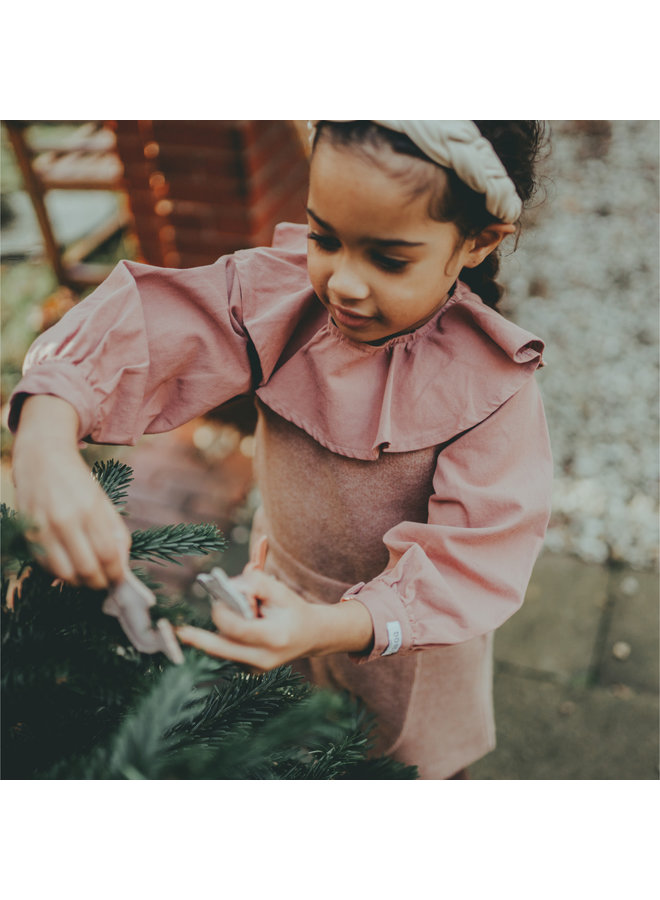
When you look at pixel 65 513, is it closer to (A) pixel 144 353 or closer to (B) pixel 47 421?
(B) pixel 47 421

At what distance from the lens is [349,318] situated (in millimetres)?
981

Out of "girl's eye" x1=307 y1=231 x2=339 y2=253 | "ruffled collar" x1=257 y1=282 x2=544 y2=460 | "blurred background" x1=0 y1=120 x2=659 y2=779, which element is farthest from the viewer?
"blurred background" x1=0 y1=120 x2=659 y2=779

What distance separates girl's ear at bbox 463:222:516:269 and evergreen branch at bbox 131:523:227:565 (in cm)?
51

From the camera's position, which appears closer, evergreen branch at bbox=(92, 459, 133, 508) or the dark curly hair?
the dark curly hair

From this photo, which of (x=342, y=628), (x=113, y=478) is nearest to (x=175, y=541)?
(x=113, y=478)

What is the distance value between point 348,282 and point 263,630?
436 millimetres

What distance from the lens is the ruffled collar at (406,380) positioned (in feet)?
3.40

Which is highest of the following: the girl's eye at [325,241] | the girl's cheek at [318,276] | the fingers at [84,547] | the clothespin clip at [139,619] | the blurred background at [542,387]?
the girl's eye at [325,241]

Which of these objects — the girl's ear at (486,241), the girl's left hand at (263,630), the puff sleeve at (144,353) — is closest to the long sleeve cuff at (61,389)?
the puff sleeve at (144,353)

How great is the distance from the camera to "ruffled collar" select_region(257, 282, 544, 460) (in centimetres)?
104

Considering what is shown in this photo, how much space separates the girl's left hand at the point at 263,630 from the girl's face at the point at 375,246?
14.8 inches

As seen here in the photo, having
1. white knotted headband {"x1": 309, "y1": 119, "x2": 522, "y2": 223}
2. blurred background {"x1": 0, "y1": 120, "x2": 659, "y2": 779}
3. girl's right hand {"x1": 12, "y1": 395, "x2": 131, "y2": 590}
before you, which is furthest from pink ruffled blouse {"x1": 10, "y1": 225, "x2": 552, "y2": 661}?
blurred background {"x1": 0, "y1": 120, "x2": 659, "y2": 779}

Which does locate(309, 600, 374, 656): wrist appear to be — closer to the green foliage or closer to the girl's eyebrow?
the green foliage

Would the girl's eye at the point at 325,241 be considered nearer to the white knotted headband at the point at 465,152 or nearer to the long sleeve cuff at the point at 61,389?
the white knotted headband at the point at 465,152
